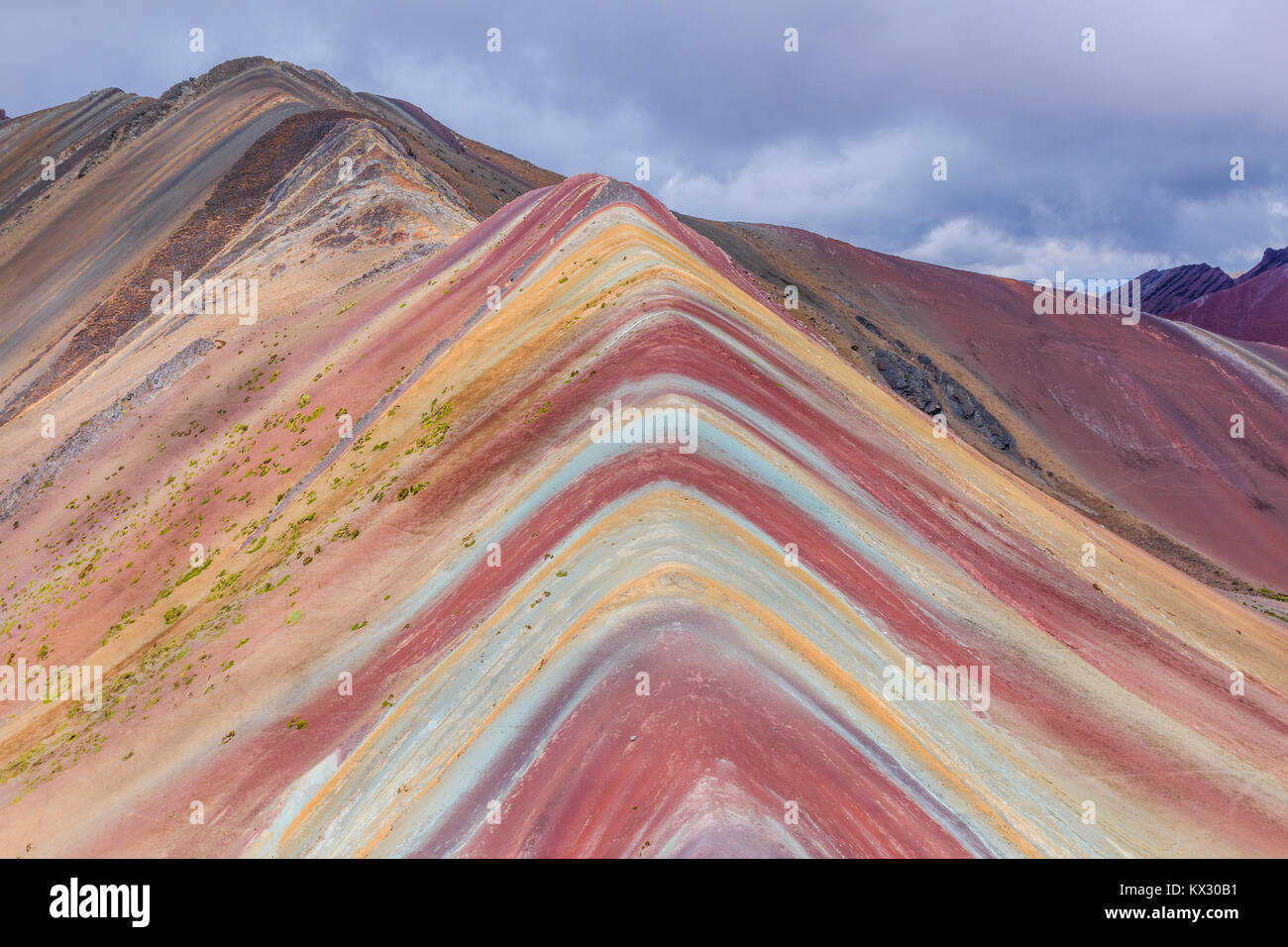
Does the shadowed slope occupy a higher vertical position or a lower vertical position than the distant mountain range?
lower

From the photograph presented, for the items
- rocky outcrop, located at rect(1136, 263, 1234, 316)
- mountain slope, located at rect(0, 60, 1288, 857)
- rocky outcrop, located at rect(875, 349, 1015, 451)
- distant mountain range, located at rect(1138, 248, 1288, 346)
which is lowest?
mountain slope, located at rect(0, 60, 1288, 857)

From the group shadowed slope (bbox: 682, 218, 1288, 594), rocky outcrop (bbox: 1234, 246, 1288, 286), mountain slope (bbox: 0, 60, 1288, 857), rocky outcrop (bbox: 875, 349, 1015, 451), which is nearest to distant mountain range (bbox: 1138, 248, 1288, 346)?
rocky outcrop (bbox: 1234, 246, 1288, 286)

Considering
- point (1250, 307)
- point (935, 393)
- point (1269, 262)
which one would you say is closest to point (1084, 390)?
point (935, 393)

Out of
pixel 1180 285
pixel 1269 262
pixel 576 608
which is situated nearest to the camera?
pixel 576 608

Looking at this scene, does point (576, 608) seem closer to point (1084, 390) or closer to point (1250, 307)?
point (1084, 390)

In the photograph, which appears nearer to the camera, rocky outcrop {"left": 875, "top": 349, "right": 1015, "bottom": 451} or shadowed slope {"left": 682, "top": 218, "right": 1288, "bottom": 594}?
shadowed slope {"left": 682, "top": 218, "right": 1288, "bottom": 594}

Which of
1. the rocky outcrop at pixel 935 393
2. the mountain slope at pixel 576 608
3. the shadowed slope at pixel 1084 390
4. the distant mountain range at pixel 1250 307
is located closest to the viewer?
the mountain slope at pixel 576 608

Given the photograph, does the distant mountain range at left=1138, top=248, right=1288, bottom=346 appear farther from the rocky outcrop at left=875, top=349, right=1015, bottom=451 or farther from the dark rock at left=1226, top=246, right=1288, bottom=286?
the rocky outcrop at left=875, top=349, right=1015, bottom=451

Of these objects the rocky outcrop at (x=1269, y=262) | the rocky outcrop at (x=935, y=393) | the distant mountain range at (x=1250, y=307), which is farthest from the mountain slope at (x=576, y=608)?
the rocky outcrop at (x=1269, y=262)

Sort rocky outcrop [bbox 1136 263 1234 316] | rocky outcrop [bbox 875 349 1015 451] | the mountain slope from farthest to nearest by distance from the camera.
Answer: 1. rocky outcrop [bbox 1136 263 1234 316]
2. rocky outcrop [bbox 875 349 1015 451]
3. the mountain slope

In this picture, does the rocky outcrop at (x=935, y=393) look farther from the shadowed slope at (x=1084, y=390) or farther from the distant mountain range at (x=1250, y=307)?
the distant mountain range at (x=1250, y=307)

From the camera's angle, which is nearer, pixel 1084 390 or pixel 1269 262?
pixel 1084 390
